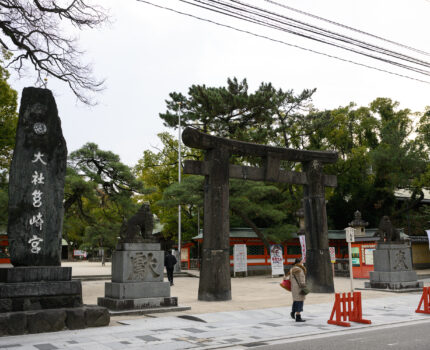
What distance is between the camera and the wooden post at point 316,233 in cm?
1634

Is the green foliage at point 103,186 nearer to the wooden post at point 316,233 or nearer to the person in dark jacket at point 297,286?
the wooden post at point 316,233

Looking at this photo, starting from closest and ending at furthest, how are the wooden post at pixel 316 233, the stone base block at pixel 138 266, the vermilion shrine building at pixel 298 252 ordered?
1. the stone base block at pixel 138 266
2. the wooden post at pixel 316 233
3. the vermilion shrine building at pixel 298 252

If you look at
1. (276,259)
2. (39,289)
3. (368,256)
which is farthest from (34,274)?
(368,256)

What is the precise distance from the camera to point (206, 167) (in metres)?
14.6

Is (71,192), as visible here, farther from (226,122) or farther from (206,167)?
(226,122)

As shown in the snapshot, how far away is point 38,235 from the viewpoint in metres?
9.33

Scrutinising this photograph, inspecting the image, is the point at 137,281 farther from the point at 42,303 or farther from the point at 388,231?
the point at 388,231

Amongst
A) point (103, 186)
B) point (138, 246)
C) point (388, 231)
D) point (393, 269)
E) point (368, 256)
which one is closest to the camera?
point (138, 246)

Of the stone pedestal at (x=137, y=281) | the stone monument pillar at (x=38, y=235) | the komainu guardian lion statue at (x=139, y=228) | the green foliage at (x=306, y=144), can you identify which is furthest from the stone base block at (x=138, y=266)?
the green foliage at (x=306, y=144)

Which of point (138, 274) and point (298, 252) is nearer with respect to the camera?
point (138, 274)

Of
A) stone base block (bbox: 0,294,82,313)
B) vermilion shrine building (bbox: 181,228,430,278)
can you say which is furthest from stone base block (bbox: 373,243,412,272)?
stone base block (bbox: 0,294,82,313)

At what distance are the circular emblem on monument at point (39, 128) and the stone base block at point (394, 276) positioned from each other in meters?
14.9

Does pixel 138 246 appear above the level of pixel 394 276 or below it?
above

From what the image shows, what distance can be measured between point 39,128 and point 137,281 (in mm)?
5102
